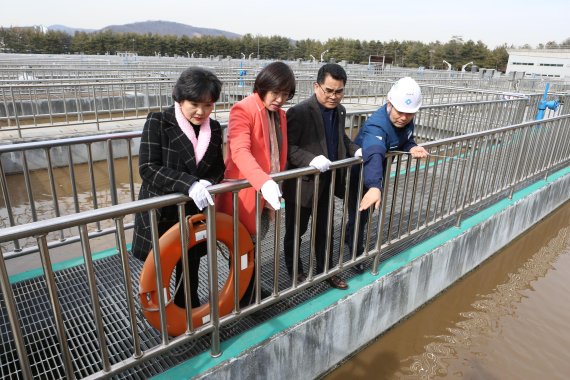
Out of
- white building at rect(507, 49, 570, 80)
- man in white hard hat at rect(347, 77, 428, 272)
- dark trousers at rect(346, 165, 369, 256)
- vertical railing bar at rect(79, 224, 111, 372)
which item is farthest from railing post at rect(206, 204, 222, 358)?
white building at rect(507, 49, 570, 80)

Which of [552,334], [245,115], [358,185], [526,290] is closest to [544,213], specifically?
[526,290]

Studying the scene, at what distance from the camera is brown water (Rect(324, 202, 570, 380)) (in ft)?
11.0

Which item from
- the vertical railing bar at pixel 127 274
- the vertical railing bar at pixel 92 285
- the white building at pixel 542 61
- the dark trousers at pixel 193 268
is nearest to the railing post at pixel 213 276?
the dark trousers at pixel 193 268

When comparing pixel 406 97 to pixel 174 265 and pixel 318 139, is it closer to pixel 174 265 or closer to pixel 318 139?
pixel 318 139

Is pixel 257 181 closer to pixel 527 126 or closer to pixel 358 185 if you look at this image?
pixel 358 185

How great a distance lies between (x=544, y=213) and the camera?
6.16m

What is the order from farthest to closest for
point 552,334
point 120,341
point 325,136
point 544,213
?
point 544,213, point 552,334, point 325,136, point 120,341

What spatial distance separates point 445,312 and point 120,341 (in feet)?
10.2

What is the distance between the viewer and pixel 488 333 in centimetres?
383

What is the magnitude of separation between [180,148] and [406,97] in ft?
5.10

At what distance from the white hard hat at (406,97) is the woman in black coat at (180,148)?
1255 millimetres

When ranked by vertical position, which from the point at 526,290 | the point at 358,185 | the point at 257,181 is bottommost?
the point at 526,290

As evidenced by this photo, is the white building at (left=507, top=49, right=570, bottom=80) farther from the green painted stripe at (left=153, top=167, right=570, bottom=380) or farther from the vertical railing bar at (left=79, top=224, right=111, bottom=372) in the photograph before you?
the vertical railing bar at (left=79, top=224, right=111, bottom=372)

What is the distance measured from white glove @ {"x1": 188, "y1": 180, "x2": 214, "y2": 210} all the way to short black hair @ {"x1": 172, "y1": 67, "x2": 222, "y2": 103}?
46cm
